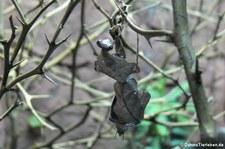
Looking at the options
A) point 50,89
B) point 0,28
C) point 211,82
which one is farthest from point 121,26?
point 211,82

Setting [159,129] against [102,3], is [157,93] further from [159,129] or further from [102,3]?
[102,3]

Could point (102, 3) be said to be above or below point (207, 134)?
above

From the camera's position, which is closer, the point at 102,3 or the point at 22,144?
the point at 22,144

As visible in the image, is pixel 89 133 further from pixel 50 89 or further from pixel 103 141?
pixel 50 89

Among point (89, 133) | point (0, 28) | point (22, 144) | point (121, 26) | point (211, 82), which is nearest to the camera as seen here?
point (121, 26)

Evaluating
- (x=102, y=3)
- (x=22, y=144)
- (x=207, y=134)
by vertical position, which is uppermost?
(x=102, y=3)

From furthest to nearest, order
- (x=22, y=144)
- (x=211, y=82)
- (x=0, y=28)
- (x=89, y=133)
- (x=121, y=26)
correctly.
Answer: (x=211, y=82) → (x=89, y=133) → (x=22, y=144) → (x=0, y=28) → (x=121, y=26)
